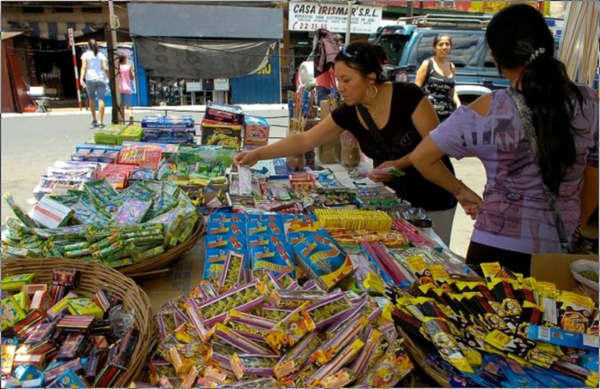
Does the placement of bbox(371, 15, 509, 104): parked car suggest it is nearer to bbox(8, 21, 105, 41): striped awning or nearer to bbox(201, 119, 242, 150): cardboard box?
bbox(201, 119, 242, 150): cardboard box

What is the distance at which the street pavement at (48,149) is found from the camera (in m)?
5.17

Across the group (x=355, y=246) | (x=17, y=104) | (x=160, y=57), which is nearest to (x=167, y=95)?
(x=17, y=104)

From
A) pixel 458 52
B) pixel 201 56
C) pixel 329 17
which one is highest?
pixel 329 17

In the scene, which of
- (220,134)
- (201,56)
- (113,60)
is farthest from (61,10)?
(220,134)

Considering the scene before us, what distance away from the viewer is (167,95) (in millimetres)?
14078

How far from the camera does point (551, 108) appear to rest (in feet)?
5.20

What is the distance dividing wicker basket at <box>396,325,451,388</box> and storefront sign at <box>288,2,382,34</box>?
20.4 feet

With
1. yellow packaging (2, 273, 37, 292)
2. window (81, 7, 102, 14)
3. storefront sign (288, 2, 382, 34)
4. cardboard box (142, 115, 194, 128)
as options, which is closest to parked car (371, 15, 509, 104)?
storefront sign (288, 2, 382, 34)

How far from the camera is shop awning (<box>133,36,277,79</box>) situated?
5.45 m

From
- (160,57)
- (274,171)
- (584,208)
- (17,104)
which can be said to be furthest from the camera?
(17,104)

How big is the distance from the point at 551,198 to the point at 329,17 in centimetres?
662

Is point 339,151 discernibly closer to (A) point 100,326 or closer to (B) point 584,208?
(B) point 584,208

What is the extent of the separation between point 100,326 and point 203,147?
2.05 meters

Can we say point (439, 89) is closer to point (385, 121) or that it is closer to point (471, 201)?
point (385, 121)
